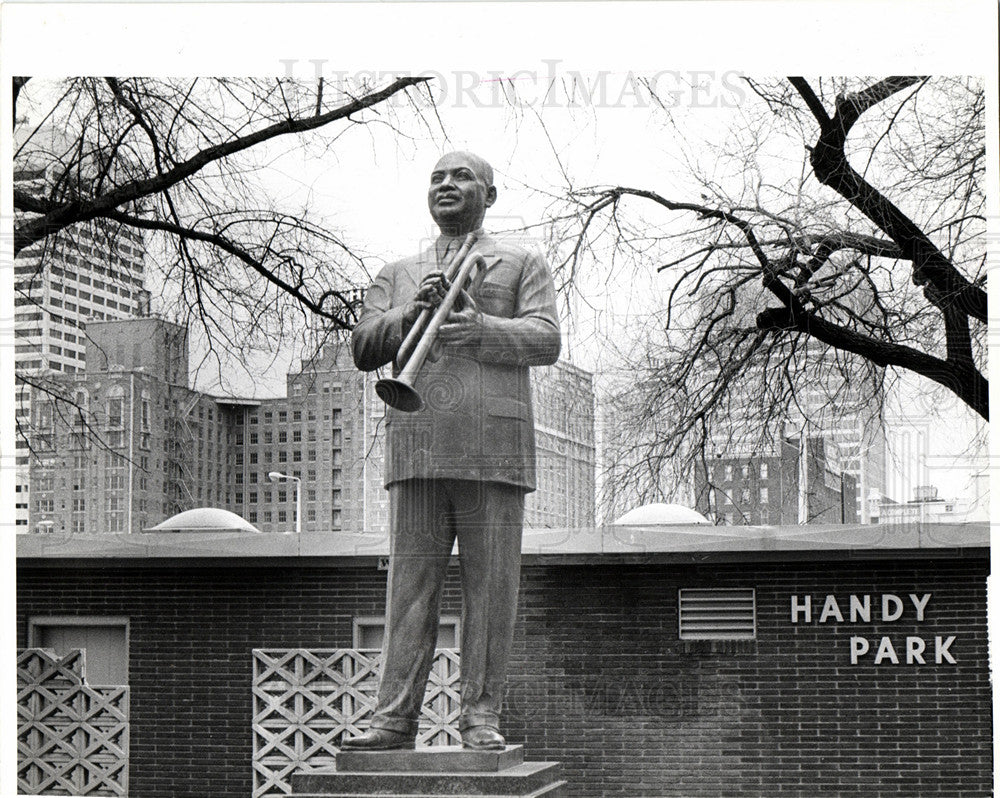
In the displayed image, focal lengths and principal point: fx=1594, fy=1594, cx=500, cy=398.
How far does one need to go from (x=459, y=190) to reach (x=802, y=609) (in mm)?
4460

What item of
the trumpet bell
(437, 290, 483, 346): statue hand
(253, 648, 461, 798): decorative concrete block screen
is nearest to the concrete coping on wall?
(253, 648, 461, 798): decorative concrete block screen

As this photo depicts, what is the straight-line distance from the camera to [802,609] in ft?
31.2

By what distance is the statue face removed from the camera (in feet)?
19.9

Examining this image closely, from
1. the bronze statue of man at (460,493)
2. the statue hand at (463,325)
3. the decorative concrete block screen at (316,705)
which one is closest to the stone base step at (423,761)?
the bronze statue of man at (460,493)

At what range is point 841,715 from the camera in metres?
9.55

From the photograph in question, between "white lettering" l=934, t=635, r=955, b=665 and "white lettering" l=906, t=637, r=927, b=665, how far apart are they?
0.23 feet

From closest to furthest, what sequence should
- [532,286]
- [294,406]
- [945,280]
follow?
[532,286] → [945,280] → [294,406]

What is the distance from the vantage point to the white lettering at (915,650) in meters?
9.21

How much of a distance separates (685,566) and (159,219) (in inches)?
143

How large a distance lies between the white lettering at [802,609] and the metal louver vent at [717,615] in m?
0.23

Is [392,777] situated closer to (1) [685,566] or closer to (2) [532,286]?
(2) [532,286]

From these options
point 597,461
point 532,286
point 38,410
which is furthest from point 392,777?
point 38,410

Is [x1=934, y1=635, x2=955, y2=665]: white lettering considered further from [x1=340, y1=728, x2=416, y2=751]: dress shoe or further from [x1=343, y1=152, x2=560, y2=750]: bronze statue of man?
[x1=340, y1=728, x2=416, y2=751]: dress shoe

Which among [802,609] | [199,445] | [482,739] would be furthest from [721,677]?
[482,739]
